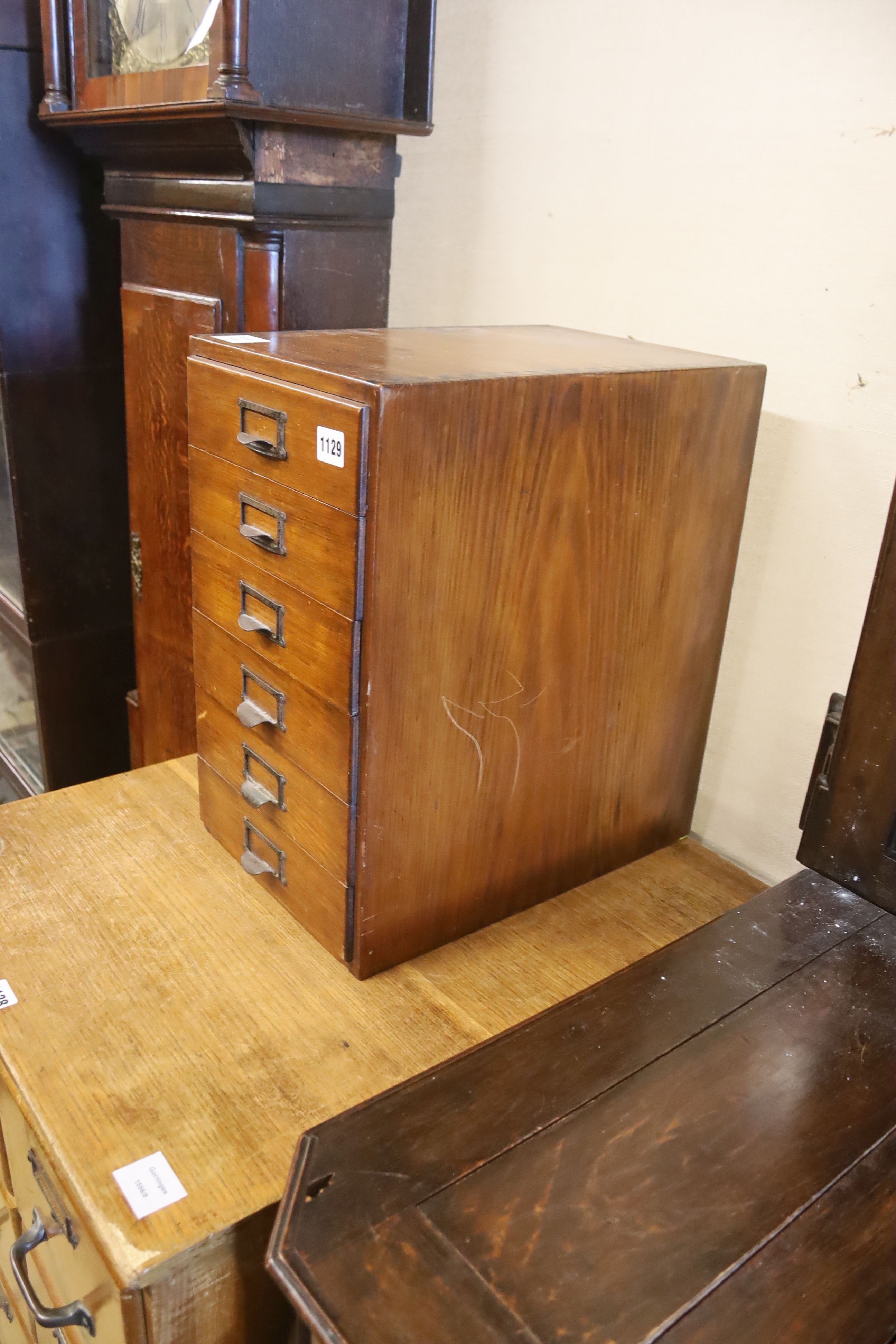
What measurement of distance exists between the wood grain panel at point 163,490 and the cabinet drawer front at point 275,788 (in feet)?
1.54

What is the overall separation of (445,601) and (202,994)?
40 centimetres

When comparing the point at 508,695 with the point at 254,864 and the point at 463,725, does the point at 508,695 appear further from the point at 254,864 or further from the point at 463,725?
the point at 254,864

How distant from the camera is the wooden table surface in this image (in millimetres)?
718

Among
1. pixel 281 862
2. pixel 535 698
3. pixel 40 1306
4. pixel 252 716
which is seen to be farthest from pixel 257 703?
pixel 40 1306

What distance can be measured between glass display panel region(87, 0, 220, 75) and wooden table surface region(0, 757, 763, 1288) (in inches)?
33.9

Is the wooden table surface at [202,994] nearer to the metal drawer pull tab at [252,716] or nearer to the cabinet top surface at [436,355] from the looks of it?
the metal drawer pull tab at [252,716]

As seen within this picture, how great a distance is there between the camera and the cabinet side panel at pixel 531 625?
0.78 m

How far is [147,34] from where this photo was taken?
48.9 inches

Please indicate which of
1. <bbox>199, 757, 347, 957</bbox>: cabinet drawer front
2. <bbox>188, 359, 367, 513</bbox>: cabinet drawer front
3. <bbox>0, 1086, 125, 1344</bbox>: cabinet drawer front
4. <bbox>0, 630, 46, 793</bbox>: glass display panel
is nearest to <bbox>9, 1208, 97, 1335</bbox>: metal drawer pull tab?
<bbox>0, 1086, 125, 1344</bbox>: cabinet drawer front

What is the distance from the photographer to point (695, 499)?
96 cm

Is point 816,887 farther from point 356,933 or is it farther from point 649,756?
point 356,933

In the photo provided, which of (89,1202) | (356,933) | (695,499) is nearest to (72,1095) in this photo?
(89,1202)

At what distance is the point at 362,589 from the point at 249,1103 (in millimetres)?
394

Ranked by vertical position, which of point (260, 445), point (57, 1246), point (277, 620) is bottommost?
point (57, 1246)
